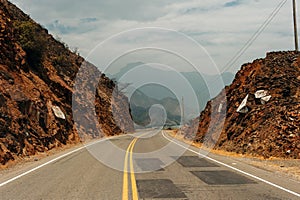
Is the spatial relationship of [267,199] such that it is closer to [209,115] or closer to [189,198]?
[189,198]

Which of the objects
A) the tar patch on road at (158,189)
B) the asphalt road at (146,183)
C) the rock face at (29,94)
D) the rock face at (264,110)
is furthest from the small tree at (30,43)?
the tar patch on road at (158,189)

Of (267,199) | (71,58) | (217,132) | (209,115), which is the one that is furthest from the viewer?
(71,58)

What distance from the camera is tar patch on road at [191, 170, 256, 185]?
1039 centimetres

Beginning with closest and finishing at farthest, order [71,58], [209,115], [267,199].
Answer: [267,199]
[209,115]
[71,58]

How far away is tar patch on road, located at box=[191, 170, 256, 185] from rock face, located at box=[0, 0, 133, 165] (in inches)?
351

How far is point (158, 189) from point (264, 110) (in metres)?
15.6

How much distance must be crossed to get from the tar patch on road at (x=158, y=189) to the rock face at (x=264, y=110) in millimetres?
9829

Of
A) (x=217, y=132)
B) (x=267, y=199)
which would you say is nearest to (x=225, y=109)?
(x=217, y=132)

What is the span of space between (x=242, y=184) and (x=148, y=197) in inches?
128

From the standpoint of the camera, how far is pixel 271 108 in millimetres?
22422

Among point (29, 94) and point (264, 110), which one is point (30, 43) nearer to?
point (29, 94)

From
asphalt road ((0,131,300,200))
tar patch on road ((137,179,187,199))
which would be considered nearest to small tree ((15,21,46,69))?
asphalt road ((0,131,300,200))

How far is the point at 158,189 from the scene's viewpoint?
9.34 m

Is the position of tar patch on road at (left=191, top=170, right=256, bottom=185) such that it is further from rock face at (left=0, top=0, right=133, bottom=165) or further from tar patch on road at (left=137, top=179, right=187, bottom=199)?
rock face at (left=0, top=0, right=133, bottom=165)
